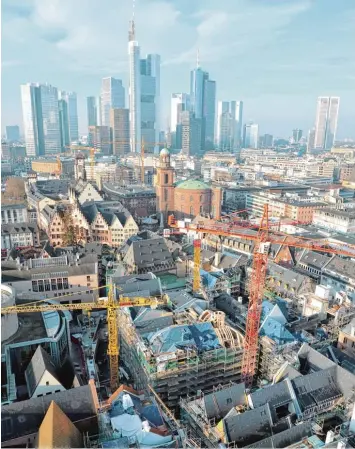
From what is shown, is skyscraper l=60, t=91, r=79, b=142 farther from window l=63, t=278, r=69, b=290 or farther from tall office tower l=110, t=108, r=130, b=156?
window l=63, t=278, r=69, b=290

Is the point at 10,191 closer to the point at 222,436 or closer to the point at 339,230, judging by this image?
the point at 339,230

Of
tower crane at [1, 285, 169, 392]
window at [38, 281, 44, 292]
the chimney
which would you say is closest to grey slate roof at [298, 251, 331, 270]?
the chimney

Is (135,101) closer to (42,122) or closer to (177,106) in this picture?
(177,106)

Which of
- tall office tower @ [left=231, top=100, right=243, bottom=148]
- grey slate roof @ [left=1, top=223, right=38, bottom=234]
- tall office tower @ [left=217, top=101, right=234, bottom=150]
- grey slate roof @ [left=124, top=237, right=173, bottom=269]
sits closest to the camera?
grey slate roof @ [left=124, top=237, right=173, bottom=269]

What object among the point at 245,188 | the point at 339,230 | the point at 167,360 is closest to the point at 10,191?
the point at 245,188

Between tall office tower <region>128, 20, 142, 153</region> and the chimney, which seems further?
tall office tower <region>128, 20, 142, 153</region>

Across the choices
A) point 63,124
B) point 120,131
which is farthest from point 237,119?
point 63,124

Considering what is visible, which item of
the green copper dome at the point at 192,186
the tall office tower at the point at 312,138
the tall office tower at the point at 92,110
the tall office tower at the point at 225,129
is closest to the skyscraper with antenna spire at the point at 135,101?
the tall office tower at the point at 92,110
